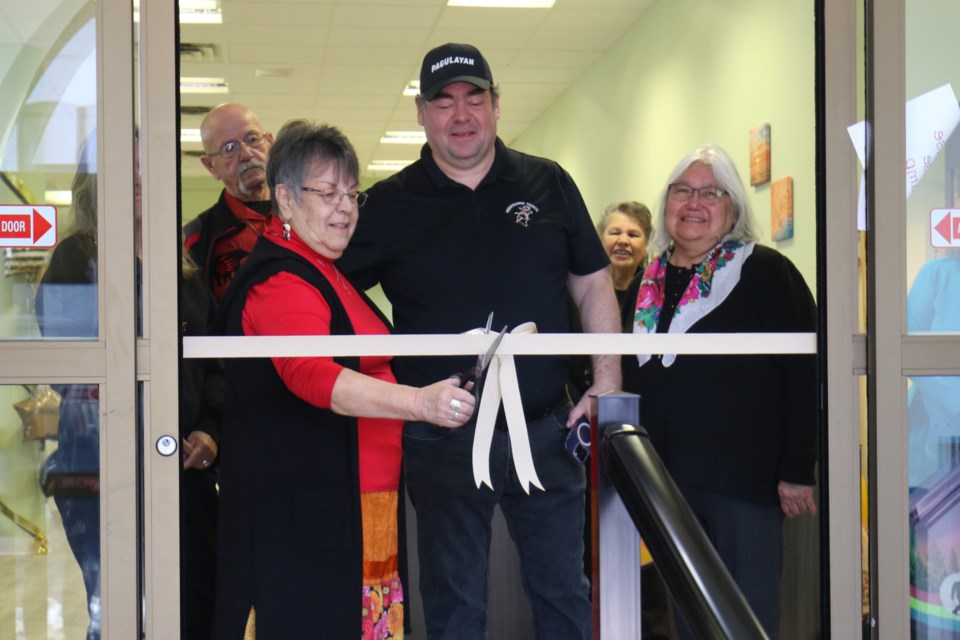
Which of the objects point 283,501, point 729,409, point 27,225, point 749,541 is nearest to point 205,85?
point 27,225

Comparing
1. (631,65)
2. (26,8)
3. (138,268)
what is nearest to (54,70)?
(26,8)

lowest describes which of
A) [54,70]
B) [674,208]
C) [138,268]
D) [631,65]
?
[138,268]

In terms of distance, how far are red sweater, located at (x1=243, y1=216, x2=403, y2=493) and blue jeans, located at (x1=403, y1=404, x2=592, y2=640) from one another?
0.53ft

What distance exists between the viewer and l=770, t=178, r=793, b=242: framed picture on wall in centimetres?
A: 276

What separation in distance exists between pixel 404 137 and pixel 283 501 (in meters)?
1.02

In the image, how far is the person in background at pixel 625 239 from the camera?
2.86 metres

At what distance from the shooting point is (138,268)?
2123 millimetres

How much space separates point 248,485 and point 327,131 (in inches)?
31.4

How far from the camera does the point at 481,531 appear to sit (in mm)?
2541

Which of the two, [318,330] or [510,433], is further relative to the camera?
[318,330]

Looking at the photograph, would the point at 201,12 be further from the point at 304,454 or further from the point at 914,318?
the point at 914,318

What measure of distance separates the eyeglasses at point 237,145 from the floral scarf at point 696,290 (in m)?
1.05

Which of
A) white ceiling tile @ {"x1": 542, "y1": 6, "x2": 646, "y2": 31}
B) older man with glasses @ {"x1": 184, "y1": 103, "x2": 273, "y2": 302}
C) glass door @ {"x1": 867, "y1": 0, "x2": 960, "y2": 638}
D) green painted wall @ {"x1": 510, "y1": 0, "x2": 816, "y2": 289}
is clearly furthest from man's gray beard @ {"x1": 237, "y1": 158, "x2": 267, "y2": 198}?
glass door @ {"x1": 867, "y1": 0, "x2": 960, "y2": 638}

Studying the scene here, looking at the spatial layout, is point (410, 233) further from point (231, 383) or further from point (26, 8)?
point (26, 8)
